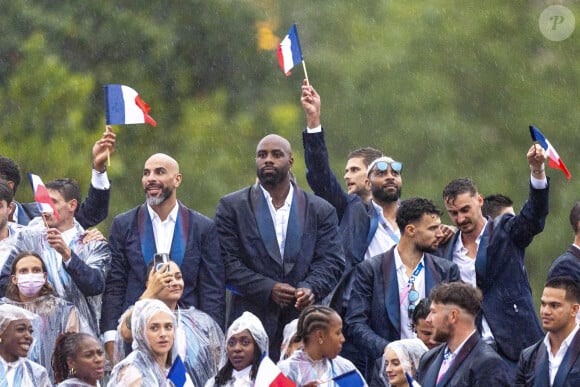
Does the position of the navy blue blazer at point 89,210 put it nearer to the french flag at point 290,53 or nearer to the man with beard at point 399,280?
the french flag at point 290,53

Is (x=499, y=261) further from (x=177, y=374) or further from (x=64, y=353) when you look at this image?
(x=64, y=353)

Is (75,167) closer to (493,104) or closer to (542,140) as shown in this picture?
(493,104)

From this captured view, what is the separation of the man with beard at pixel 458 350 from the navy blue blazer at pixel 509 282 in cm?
180

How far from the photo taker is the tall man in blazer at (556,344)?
13070mm

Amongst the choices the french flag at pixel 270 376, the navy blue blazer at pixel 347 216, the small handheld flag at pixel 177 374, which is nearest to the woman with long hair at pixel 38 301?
the small handheld flag at pixel 177 374

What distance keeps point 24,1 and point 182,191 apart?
2840 millimetres

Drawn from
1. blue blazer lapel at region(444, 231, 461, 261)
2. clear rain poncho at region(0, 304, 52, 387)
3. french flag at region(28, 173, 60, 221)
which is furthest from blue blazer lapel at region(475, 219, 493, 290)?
clear rain poncho at region(0, 304, 52, 387)

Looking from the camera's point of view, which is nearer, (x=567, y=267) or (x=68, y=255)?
(x=68, y=255)

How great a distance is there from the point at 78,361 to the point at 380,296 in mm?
2234

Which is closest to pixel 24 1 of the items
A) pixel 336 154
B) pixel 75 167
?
pixel 75 167

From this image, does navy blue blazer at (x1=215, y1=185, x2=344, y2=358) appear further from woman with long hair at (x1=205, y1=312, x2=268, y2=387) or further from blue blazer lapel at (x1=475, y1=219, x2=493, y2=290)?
blue blazer lapel at (x1=475, y1=219, x2=493, y2=290)

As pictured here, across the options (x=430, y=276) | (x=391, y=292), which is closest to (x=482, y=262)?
(x=430, y=276)

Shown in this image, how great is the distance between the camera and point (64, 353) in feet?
45.1

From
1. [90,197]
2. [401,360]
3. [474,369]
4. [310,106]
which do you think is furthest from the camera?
[90,197]
